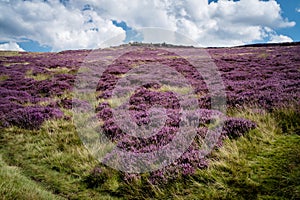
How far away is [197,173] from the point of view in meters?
4.34

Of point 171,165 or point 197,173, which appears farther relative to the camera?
point 171,165

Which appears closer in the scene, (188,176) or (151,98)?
(188,176)

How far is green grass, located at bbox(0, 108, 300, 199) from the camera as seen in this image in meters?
3.75

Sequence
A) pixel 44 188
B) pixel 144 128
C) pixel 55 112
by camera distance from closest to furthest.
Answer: pixel 44 188 → pixel 144 128 → pixel 55 112

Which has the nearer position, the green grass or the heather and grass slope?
the green grass

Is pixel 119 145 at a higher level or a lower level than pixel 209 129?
lower

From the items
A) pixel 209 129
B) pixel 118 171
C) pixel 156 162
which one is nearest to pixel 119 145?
pixel 118 171

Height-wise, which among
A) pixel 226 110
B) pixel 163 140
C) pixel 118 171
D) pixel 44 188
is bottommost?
pixel 44 188

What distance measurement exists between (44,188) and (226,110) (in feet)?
21.4

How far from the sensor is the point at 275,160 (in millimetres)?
4203

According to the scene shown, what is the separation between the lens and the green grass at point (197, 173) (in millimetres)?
3746

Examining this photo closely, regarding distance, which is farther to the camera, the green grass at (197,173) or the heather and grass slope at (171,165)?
the heather and grass slope at (171,165)

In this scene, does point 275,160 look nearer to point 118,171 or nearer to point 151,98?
point 118,171

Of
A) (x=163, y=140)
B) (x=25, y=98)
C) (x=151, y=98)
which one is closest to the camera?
(x=163, y=140)
